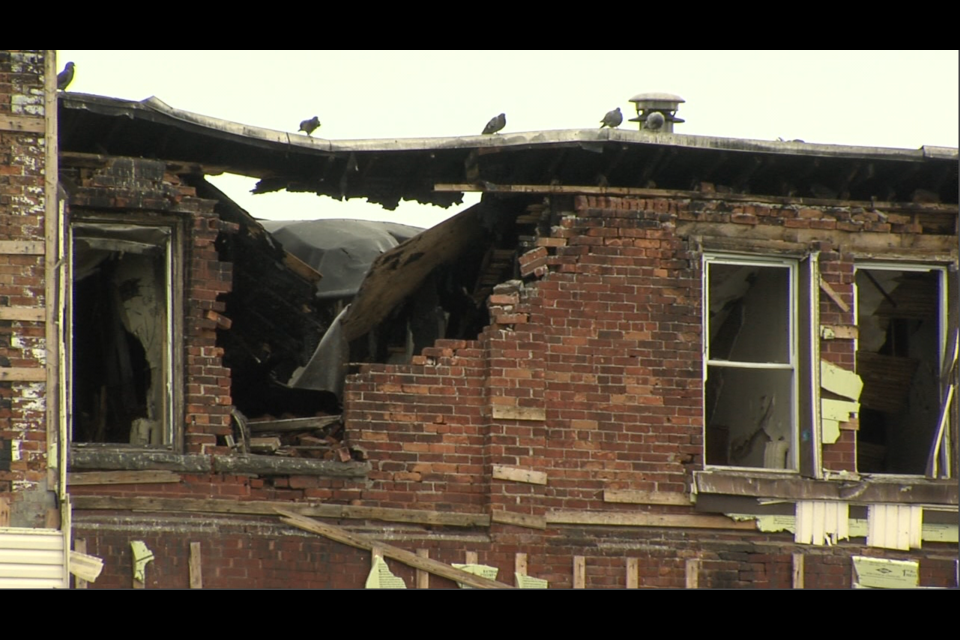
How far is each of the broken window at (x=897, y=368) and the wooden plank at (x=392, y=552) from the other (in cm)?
420

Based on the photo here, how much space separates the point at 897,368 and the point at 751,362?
167 cm

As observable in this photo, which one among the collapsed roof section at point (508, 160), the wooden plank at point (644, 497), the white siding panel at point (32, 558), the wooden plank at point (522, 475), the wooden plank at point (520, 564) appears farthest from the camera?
the wooden plank at point (644, 497)

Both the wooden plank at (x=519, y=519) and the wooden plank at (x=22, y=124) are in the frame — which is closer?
the wooden plank at (x=22, y=124)

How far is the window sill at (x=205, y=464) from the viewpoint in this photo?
12766 mm

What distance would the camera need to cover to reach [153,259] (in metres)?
13.6

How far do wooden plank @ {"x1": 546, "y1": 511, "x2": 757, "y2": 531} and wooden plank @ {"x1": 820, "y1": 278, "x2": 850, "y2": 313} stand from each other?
1843mm

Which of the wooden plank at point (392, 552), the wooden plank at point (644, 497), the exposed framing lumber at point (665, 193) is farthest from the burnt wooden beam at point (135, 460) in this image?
the wooden plank at point (644, 497)

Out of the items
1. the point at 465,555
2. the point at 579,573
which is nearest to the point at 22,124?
the point at 465,555

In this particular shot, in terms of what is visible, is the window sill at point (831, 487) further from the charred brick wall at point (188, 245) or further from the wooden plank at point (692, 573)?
the charred brick wall at point (188, 245)

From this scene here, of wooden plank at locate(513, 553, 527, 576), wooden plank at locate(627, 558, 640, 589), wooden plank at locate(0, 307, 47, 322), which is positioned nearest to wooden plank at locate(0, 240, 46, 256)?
wooden plank at locate(0, 307, 47, 322)

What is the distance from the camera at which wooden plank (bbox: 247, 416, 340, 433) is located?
1355 cm

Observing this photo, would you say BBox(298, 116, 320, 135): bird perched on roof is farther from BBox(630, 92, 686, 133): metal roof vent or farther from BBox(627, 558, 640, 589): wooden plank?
BBox(627, 558, 640, 589): wooden plank

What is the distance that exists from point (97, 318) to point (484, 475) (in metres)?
3.34

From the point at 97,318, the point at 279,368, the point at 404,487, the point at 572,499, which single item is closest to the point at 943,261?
the point at 572,499
